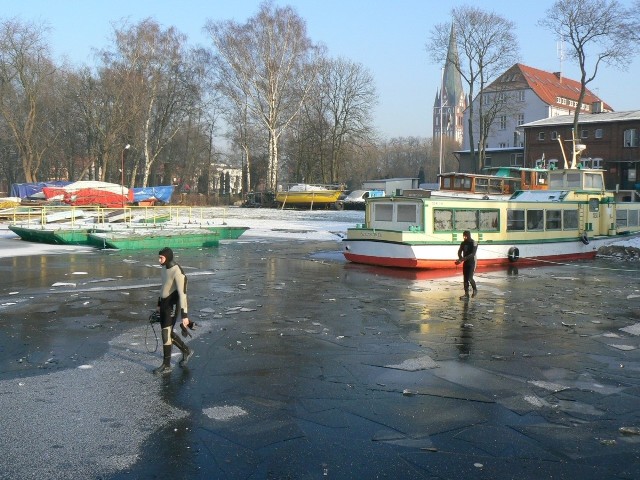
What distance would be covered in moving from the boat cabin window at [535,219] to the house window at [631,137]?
38.5 m

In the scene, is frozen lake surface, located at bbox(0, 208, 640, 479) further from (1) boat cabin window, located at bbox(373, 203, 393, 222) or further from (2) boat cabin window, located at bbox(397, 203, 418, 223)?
(1) boat cabin window, located at bbox(373, 203, 393, 222)

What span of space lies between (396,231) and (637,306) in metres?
8.58

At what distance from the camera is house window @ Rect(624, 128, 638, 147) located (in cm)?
5916

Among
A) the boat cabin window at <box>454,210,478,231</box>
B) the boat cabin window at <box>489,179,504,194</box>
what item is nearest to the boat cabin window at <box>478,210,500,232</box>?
the boat cabin window at <box>454,210,478,231</box>

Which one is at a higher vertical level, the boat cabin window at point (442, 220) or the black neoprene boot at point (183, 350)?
the boat cabin window at point (442, 220)

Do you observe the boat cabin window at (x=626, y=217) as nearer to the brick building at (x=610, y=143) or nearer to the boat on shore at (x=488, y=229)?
the boat on shore at (x=488, y=229)

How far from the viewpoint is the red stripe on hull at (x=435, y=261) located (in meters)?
22.1

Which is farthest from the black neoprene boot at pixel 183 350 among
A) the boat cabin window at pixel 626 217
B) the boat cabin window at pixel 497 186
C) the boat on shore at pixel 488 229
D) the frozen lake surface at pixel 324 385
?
the boat cabin window at pixel 497 186

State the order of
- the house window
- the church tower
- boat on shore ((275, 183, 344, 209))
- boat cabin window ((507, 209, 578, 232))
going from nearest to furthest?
boat cabin window ((507, 209, 578, 232)) → the house window → boat on shore ((275, 183, 344, 209)) → the church tower

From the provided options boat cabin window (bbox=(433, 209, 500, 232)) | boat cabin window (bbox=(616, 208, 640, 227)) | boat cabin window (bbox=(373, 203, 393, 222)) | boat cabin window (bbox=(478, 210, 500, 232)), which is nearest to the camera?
boat cabin window (bbox=(433, 209, 500, 232))

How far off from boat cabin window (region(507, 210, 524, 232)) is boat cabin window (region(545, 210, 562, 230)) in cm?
166

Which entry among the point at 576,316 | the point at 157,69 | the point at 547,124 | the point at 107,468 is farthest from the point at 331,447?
the point at 547,124

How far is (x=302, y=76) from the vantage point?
195 feet

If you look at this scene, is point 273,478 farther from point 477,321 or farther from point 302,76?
point 302,76
